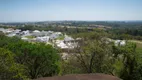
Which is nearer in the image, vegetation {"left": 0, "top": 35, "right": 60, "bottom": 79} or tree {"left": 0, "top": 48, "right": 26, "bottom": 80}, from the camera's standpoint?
tree {"left": 0, "top": 48, "right": 26, "bottom": 80}

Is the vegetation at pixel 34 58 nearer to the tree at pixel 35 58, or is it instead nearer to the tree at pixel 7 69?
the tree at pixel 35 58

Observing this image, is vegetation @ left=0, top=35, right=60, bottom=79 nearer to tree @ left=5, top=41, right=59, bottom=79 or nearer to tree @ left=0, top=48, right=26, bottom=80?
tree @ left=5, top=41, right=59, bottom=79

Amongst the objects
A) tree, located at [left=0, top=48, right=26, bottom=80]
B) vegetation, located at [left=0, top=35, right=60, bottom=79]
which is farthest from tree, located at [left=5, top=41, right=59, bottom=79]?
tree, located at [left=0, top=48, right=26, bottom=80]

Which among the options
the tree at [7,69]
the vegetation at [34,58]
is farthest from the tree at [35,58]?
the tree at [7,69]

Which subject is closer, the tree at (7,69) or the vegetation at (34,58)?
the tree at (7,69)

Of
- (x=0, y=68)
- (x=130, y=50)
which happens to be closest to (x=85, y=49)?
(x=130, y=50)

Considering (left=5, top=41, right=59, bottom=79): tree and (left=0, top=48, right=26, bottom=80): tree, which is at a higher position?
(left=0, top=48, right=26, bottom=80): tree

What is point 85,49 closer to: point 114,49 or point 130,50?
point 114,49

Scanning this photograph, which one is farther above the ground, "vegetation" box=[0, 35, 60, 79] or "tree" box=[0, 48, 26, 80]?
"tree" box=[0, 48, 26, 80]

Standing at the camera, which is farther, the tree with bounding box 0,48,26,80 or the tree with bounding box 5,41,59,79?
the tree with bounding box 5,41,59,79

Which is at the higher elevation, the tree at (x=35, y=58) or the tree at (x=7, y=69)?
the tree at (x=7, y=69)

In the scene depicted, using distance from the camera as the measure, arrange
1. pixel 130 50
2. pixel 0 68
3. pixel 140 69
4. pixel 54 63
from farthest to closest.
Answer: pixel 54 63 < pixel 130 50 < pixel 140 69 < pixel 0 68
